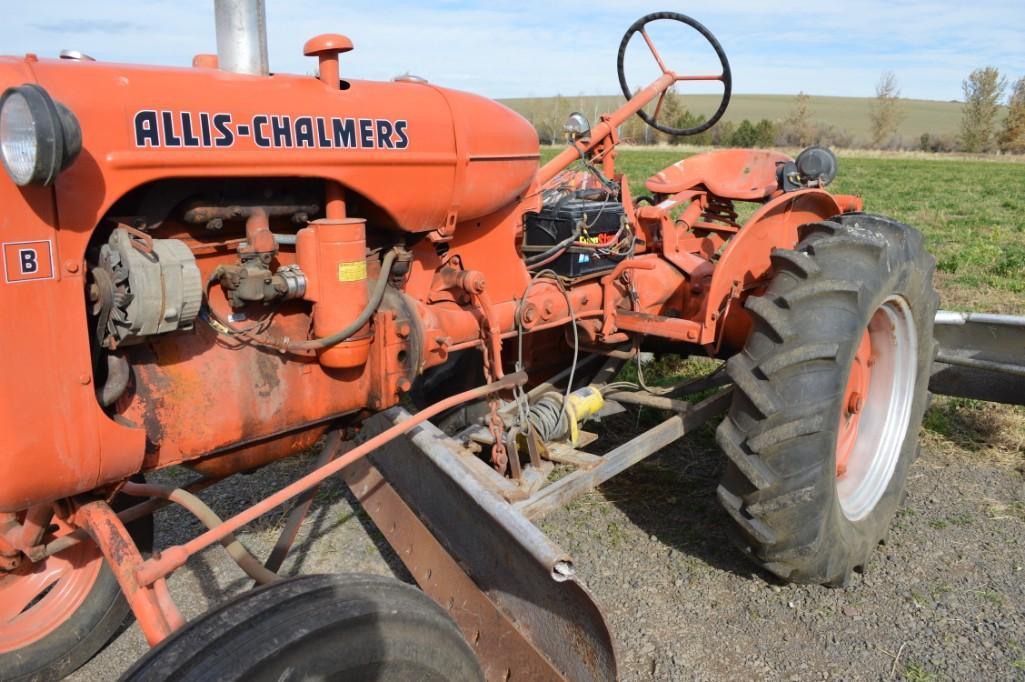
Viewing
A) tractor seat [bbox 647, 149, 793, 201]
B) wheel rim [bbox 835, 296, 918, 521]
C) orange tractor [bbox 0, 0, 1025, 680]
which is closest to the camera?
orange tractor [bbox 0, 0, 1025, 680]

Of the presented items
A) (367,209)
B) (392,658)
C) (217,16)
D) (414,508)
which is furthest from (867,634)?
(217,16)

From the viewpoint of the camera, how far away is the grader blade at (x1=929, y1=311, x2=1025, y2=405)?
339cm

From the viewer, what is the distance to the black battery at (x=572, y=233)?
3.02 metres

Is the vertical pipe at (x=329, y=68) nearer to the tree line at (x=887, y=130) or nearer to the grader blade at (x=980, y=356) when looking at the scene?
the grader blade at (x=980, y=356)

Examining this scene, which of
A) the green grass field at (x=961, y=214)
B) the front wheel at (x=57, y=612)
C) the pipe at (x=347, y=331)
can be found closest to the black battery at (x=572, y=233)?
the pipe at (x=347, y=331)

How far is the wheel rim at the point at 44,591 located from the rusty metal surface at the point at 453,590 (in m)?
0.86

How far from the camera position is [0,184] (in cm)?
153

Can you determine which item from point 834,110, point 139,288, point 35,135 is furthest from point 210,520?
point 834,110

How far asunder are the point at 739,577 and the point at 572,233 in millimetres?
1363

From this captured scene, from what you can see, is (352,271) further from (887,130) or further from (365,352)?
(887,130)

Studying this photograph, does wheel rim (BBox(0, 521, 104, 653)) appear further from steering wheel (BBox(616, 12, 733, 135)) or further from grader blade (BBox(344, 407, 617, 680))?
steering wheel (BBox(616, 12, 733, 135))

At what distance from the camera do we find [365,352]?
2174 mm

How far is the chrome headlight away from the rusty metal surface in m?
1.44

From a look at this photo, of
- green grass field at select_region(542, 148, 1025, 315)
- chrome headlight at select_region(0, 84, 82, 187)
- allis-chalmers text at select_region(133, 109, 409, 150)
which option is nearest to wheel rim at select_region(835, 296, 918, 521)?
allis-chalmers text at select_region(133, 109, 409, 150)
